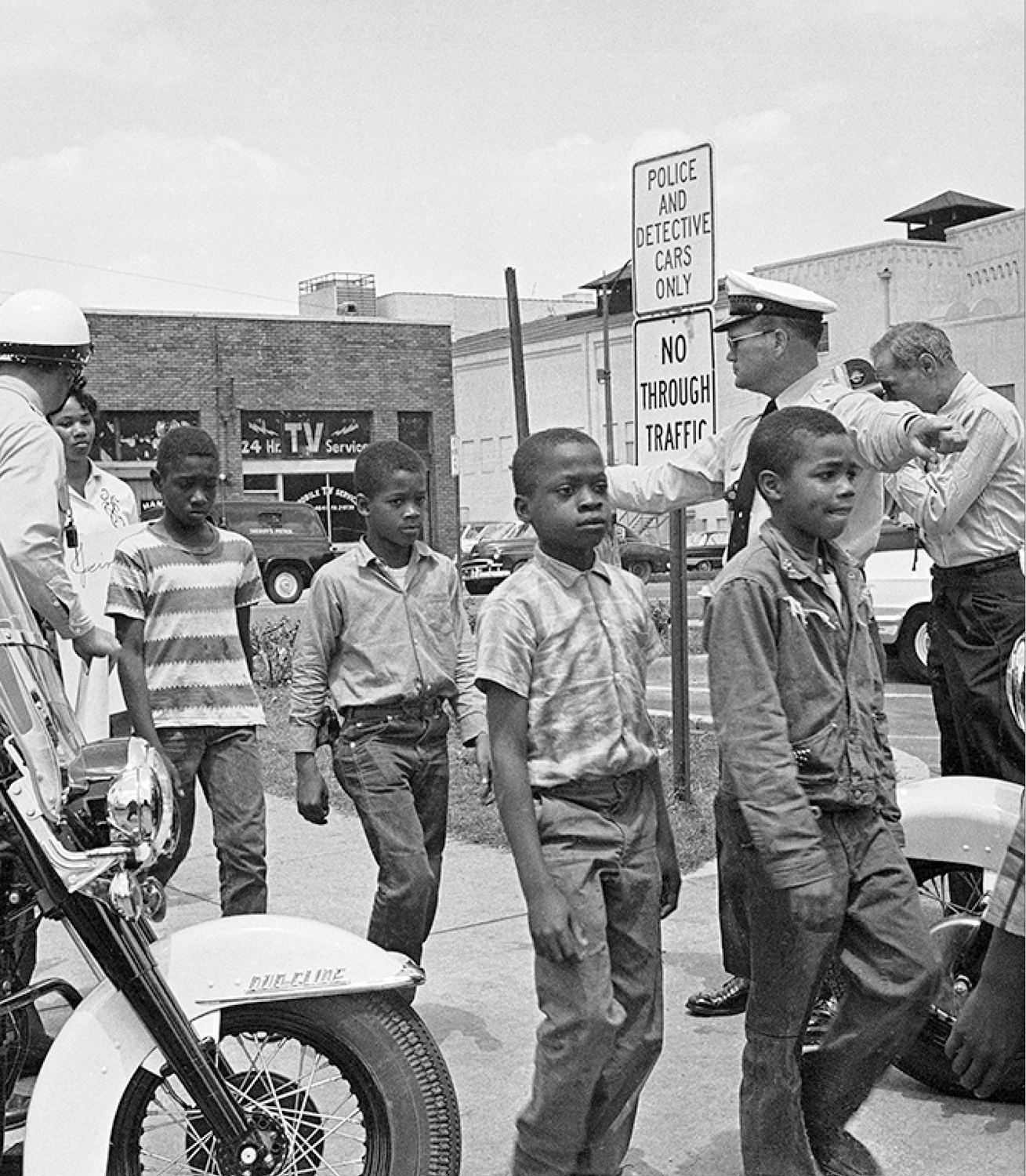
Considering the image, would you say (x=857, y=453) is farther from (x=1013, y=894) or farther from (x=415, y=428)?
(x=415, y=428)

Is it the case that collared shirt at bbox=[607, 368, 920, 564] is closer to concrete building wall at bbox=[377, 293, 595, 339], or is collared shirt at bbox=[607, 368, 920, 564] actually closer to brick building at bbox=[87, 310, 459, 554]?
brick building at bbox=[87, 310, 459, 554]

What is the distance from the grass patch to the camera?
7.17 metres

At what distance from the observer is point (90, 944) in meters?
2.98

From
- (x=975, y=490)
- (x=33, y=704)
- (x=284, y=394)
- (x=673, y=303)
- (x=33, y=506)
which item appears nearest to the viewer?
(x=33, y=704)

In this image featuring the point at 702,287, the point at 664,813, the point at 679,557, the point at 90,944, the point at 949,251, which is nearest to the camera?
the point at 90,944

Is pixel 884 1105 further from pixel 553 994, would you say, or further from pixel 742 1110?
pixel 553 994

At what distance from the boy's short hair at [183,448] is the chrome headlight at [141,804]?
1921 mm

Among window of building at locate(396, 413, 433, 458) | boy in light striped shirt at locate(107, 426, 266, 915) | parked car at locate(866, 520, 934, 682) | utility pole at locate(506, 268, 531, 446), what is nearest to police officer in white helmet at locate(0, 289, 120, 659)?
boy in light striped shirt at locate(107, 426, 266, 915)

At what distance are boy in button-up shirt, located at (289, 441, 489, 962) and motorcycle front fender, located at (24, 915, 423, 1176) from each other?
4.38ft

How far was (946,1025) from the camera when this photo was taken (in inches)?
164

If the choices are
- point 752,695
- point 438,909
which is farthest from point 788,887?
point 438,909

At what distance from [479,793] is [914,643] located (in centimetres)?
818

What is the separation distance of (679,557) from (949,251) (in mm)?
26404

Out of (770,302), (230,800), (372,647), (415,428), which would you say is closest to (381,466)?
(372,647)
